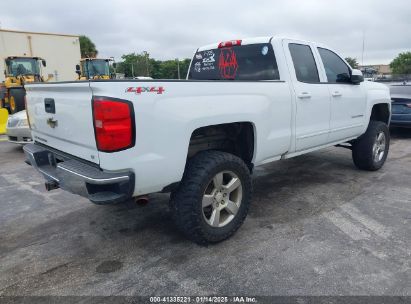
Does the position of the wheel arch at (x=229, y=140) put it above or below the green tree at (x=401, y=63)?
below

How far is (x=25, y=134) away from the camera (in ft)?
23.7

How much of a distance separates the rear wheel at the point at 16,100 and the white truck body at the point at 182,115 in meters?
10.1

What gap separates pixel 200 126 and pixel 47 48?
22.9 m

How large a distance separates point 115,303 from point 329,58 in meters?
4.07

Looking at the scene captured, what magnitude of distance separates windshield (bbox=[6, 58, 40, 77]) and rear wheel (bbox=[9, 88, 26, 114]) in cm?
254

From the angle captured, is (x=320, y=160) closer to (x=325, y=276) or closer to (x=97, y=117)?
(x=325, y=276)

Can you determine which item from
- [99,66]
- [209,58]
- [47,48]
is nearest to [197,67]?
[209,58]

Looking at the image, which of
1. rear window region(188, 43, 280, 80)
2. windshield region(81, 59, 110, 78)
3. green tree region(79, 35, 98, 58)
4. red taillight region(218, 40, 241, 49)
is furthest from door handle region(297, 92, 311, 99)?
green tree region(79, 35, 98, 58)

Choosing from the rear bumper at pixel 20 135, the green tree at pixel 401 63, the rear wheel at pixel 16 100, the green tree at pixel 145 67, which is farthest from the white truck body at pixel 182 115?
the green tree at pixel 401 63

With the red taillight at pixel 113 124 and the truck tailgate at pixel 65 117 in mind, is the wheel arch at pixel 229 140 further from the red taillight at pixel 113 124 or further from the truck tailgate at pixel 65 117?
the truck tailgate at pixel 65 117

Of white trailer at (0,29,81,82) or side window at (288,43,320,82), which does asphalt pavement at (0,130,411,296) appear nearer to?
side window at (288,43,320,82)

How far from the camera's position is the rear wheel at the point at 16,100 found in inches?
495

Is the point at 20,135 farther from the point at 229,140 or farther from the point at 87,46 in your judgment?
the point at 87,46

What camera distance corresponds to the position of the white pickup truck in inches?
102
